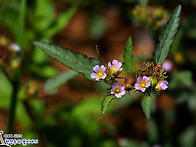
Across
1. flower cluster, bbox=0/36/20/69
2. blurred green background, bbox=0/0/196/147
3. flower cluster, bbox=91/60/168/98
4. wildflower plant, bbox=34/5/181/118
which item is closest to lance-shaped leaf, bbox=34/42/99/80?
wildflower plant, bbox=34/5/181/118

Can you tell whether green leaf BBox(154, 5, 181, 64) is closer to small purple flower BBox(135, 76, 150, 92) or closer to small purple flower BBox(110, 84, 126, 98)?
small purple flower BBox(135, 76, 150, 92)

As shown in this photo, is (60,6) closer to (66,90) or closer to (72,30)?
(72,30)

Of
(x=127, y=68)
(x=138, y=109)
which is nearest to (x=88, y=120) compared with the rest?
(x=138, y=109)

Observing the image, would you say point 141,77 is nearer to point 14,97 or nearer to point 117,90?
point 117,90

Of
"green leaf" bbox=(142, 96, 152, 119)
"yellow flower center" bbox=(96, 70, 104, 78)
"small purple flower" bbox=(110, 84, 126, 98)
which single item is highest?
"yellow flower center" bbox=(96, 70, 104, 78)

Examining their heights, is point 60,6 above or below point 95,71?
above

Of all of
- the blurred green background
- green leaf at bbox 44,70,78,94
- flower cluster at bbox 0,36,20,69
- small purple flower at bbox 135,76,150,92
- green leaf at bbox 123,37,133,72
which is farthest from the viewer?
the blurred green background

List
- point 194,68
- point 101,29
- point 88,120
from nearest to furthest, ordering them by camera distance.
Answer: point 88,120
point 194,68
point 101,29
